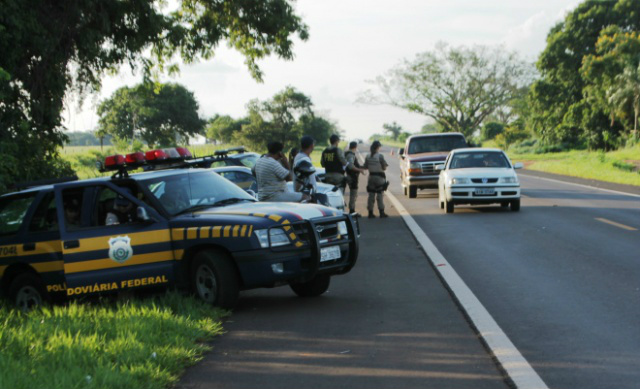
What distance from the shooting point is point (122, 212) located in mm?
9391

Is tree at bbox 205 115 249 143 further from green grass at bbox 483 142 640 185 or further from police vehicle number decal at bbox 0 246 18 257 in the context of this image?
police vehicle number decal at bbox 0 246 18 257

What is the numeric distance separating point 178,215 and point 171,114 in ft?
233

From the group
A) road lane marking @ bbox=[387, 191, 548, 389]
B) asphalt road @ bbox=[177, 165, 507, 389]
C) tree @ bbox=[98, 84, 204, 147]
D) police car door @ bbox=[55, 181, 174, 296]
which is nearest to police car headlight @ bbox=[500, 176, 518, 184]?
road lane marking @ bbox=[387, 191, 548, 389]

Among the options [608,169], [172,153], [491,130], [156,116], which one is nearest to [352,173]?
[172,153]

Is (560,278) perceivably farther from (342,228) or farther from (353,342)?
(353,342)

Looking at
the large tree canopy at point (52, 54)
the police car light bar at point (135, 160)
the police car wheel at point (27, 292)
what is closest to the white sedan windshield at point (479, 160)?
the large tree canopy at point (52, 54)

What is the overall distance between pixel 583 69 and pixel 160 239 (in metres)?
56.0

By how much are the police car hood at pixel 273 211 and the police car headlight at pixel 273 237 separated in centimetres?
12

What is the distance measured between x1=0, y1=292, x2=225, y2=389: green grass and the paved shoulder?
0.72 feet

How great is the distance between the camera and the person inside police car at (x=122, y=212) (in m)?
9.32

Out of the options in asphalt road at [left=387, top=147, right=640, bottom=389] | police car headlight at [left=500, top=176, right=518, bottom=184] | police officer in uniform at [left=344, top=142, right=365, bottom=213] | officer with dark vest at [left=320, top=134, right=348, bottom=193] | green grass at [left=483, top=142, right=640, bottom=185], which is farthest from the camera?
green grass at [left=483, top=142, right=640, bottom=185]

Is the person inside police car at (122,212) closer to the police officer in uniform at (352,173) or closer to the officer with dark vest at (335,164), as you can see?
the officer with dark vest at (335,164)

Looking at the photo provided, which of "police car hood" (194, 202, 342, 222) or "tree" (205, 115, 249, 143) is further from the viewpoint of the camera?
"tree" (205, 115, 249, 143)

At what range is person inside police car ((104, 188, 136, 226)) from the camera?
30.6ft
